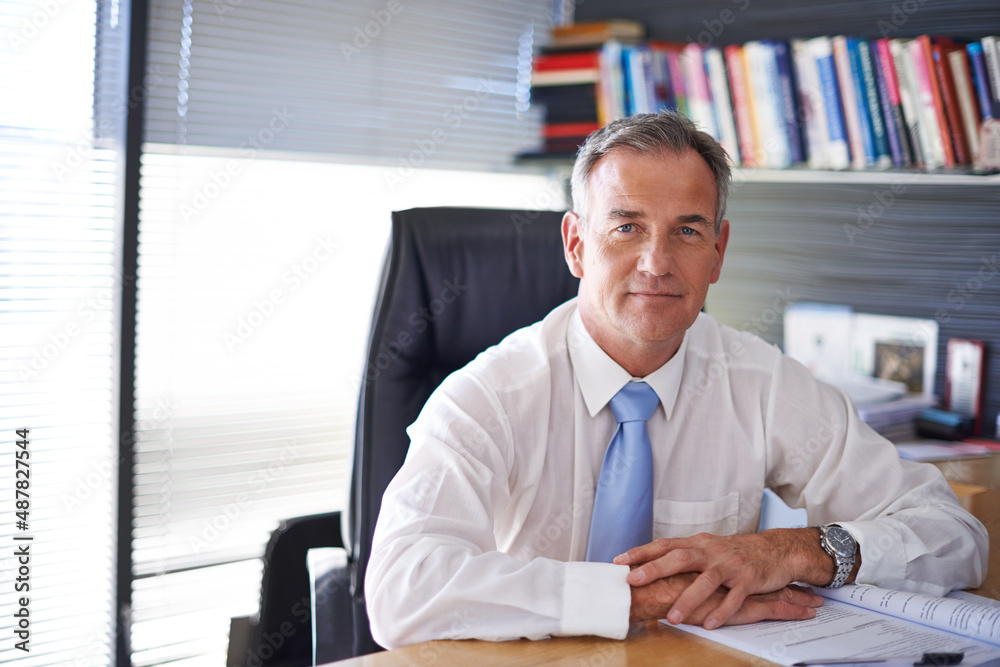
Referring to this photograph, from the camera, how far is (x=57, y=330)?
2.09 metres

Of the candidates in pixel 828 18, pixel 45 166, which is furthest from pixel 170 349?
pixel 828 18

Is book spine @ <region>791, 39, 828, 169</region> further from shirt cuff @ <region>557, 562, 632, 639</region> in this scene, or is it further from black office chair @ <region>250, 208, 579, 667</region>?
shirt cuff @ <region>557, 562, 632, 639</region>

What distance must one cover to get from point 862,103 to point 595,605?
1.63 meters

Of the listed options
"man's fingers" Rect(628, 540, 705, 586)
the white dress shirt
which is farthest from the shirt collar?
"man's fingers" Rect(628, 540, 705, 586)

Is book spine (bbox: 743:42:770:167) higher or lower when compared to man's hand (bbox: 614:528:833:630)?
higher

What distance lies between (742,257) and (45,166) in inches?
83.9

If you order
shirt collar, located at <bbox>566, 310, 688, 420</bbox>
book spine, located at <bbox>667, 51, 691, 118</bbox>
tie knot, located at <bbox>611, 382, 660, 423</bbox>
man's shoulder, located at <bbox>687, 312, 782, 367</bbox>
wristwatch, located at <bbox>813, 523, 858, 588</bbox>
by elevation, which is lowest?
wristwatch, located at <bbox>813, 523, 858, 588</bbox>

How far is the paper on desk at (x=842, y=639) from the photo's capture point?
86 cm

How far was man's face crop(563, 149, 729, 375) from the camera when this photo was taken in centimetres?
130

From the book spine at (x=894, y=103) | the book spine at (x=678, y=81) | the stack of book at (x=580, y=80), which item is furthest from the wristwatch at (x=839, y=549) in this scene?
the stack of book at (x=580, y=80)

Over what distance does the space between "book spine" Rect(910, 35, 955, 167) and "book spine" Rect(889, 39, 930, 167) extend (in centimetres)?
3

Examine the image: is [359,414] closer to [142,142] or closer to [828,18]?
[142,142]

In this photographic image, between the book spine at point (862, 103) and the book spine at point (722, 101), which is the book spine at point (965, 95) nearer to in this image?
the book spine at point (862, 103)

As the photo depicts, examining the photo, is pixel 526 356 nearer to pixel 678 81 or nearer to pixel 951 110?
pixel 951 110
